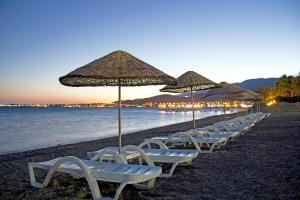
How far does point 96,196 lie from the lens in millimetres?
3609

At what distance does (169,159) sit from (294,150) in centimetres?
435

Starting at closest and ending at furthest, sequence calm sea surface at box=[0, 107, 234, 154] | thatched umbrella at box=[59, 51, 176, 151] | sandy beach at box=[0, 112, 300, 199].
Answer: sandy beach at box=[0, 112, 300, 199]
thatched umbrella at box=[59, 51, 176, 151]
calm sea surface at box=[0, 107, 234, 154]

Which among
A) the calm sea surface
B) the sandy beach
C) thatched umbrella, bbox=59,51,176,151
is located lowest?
the calm sea surface

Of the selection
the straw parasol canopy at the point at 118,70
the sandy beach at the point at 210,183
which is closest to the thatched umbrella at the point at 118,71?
the straw parasol canopy at the point at 118,70

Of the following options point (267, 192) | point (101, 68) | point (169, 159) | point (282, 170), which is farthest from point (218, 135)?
point (101, 68)

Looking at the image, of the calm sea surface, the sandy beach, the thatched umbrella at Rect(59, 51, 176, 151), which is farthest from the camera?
the calm sea surface

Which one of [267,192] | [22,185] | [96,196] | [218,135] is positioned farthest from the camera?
[218,135]

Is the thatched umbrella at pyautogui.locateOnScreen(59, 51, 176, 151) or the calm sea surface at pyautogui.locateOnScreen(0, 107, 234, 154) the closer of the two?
the thatched umbrella at pyautogui.locateOnScreen(59, 51, 176, 151)

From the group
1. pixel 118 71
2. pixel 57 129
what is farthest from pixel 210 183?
pixel 57 129

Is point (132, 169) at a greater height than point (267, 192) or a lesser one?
greater

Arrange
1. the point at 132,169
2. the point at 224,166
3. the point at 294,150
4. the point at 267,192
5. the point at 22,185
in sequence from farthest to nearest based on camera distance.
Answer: the point at 294,150
the point at 224,166
the point at 22,185
the point at 267,192
the point at 132,169

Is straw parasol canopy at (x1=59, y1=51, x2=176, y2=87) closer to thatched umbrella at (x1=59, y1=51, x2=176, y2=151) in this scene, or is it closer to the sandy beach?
thatched umbrella at (x1=59, y1=51, x2=176, y2=151)

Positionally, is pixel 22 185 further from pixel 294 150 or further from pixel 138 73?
pixel 294 150

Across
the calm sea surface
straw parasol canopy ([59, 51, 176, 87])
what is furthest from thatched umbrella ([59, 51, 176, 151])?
the calm sea surface
